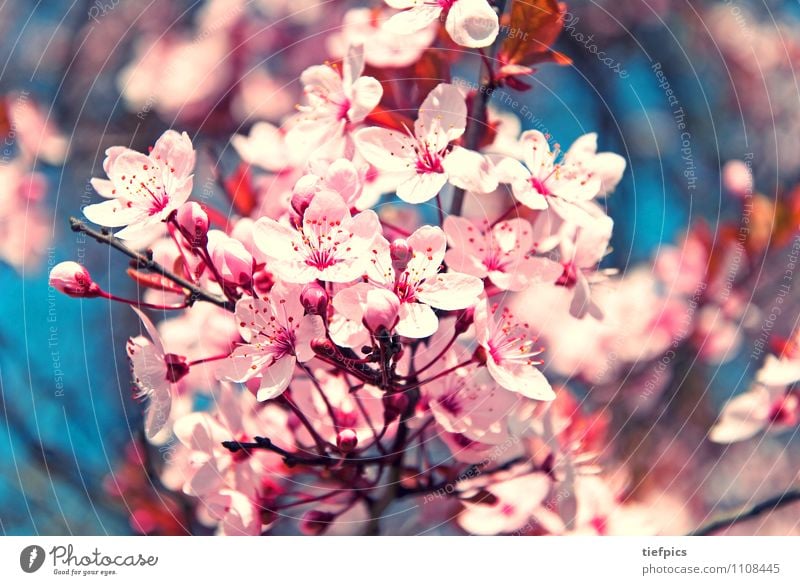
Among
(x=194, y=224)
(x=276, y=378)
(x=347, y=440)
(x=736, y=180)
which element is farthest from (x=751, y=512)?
(x=194, y=224)

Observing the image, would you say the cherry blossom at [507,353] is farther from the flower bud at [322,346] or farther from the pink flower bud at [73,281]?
the pink flower bud at [73,281]

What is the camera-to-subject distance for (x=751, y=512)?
92cm

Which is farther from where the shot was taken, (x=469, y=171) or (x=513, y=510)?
(x=513, y=510)

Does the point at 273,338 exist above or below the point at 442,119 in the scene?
below

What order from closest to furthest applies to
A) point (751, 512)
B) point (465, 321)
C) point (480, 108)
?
point (465, 321), point (480, 108), point (751, 512)

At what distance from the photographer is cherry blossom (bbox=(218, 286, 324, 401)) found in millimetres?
641

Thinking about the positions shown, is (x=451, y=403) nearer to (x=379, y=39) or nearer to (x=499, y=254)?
(x=499, y=254)

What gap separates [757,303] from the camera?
913 mm

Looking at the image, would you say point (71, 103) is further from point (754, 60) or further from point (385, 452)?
point (754, 60)

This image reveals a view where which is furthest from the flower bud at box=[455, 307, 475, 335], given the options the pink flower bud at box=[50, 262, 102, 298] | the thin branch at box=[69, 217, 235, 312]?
the pink flower bud at box=[50, 262, 102, 298]

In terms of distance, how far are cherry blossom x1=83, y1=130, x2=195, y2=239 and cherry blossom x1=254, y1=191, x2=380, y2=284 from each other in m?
0.12

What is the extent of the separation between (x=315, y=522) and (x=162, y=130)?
0.50 meters
